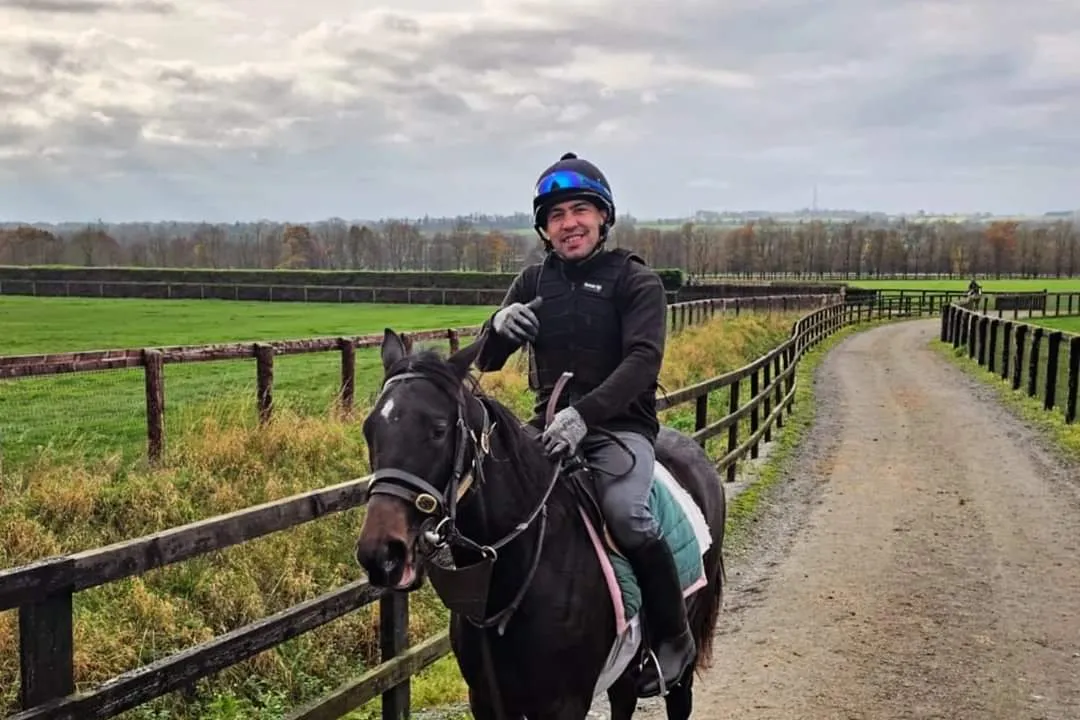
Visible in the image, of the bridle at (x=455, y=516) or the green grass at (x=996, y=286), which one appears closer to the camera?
the bridle at (x=455, y=516)

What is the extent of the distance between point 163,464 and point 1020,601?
7.21 metres

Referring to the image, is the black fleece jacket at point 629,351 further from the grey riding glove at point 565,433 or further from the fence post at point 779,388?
the fence post at point 779,388

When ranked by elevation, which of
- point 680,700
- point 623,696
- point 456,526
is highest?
point 456,526

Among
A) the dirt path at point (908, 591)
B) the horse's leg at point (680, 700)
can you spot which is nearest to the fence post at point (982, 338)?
the dirt path at point (908, 591)

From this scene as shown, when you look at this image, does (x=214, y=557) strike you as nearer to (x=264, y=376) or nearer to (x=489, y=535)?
(x=489, y=535)

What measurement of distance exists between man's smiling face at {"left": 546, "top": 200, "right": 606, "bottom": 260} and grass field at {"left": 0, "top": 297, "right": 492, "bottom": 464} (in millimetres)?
6336

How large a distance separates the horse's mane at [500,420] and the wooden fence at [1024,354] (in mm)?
13666

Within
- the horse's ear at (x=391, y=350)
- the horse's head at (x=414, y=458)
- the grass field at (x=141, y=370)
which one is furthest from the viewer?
the grass field at (x=141, y=370)

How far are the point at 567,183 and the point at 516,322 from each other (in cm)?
63

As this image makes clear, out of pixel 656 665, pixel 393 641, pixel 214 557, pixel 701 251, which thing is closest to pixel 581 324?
pixel 656 665

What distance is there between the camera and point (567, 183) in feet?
12.7

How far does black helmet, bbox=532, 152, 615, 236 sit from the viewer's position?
12.7 feet

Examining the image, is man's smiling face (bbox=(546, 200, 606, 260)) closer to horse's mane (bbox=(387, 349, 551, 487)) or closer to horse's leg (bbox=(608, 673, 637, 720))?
horse's mane (bbox=(387, 349, 551, 487))

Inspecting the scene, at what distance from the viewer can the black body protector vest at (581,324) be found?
12.6ft
